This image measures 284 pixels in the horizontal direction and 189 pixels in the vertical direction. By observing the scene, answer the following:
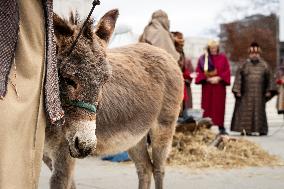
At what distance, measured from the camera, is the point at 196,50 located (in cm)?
5669

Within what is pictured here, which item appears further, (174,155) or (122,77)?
(174,155)

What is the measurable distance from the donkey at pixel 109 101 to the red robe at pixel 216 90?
6103 millimetres

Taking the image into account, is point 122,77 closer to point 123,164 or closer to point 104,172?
point 104,172

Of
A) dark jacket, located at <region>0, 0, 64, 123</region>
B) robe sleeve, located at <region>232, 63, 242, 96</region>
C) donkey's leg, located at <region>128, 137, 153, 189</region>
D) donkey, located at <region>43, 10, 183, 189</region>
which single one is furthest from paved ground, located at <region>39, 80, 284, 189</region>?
robe sleeve, located at <region>232, 63, 242, 96</region>

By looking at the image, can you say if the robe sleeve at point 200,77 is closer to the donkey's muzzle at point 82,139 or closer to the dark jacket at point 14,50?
the donkey's muzzle at point 82,139

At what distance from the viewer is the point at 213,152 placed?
309 inches

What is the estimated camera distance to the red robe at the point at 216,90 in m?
11.3

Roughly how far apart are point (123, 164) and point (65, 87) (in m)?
4.72

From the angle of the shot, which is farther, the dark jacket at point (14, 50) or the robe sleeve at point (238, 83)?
the robe sleeve at point (238, 83)

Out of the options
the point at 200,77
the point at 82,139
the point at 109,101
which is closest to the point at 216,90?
the point at 200,77

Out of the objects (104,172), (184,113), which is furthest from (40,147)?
(184,113)

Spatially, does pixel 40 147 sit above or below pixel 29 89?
below

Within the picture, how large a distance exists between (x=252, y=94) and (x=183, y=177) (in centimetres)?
619

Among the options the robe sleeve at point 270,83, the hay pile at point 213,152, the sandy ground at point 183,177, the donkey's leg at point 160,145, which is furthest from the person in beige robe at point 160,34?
the robe sleeve at point 270,83
